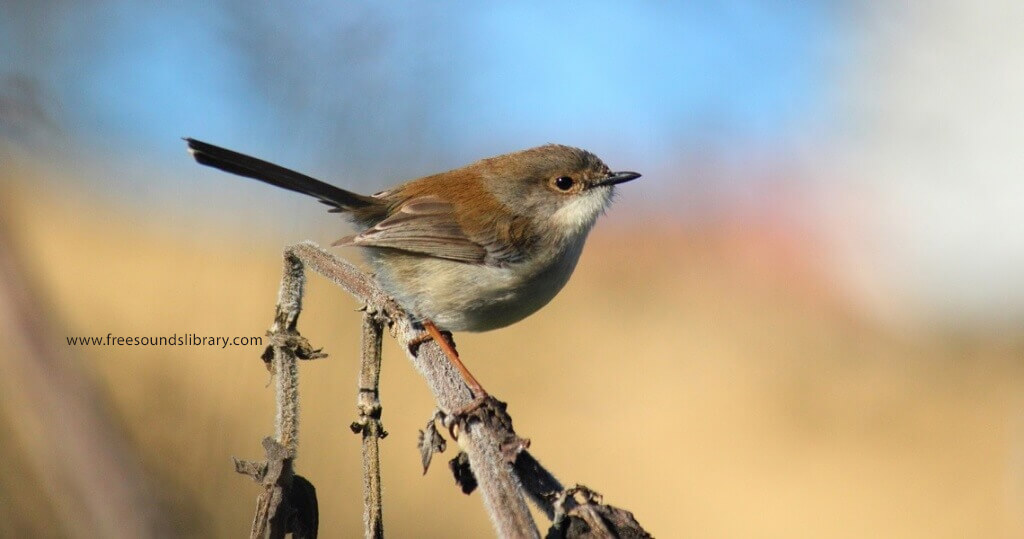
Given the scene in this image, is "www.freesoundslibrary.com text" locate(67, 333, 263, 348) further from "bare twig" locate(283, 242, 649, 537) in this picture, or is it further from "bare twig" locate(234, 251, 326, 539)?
"bare twig" locate(234, 251, 326, 539)

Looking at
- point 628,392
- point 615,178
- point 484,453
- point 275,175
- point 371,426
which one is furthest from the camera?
point 628,392

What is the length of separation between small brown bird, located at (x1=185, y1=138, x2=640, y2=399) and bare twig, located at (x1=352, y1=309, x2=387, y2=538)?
81 centimetres

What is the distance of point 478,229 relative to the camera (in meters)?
3.11

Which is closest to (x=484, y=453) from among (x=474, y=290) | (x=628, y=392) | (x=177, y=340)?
(x=474, y=290)

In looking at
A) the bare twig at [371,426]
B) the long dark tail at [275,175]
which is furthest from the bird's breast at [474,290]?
the bare twig at [371,426]

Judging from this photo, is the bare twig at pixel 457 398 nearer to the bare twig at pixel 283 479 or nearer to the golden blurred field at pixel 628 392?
the bare twig at pixel 283 479

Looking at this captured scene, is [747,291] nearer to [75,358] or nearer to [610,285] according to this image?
[610,285]

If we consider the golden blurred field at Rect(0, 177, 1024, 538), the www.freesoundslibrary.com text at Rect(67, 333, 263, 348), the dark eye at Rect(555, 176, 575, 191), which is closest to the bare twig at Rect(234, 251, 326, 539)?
the golden blurred field at Rect(0, 177, 1024, 538)

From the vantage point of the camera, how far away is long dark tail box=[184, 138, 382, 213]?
244 centimetres

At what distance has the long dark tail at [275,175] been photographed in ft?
8.00

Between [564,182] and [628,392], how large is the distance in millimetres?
2989

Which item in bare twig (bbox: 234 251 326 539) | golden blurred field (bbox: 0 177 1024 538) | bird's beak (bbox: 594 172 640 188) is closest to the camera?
bare twig (bbox: 234 251 326 539)

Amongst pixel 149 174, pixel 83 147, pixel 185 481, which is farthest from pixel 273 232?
pixel 185 481

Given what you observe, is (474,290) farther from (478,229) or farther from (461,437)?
(461,437)
